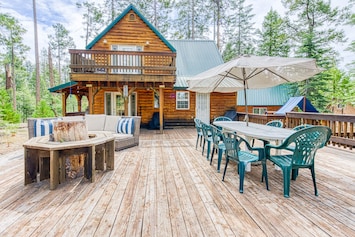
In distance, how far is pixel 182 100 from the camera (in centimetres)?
1123

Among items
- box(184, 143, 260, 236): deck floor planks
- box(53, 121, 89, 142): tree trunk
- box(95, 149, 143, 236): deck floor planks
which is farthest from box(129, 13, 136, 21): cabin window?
box(184, 143, 260, 236): deck floor planks

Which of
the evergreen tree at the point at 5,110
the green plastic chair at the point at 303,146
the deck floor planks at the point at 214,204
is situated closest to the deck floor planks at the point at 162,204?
the deck floor planks at the point at 214,204

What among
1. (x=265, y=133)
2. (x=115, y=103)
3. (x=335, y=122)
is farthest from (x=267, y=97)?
(x=265, y=133)

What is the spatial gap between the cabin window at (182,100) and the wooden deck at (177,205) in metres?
7.56

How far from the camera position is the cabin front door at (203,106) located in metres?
11.3

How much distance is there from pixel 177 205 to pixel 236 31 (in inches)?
820

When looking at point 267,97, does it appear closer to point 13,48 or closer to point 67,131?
point 67,131

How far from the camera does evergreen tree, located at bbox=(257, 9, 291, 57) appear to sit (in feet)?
58.5

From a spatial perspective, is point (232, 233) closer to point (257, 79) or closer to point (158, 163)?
point (158, 163)

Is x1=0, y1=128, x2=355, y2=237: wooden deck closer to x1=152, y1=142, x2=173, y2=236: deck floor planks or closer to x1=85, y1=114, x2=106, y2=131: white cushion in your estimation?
x1=152, y1=142, x2=173, y2=236: deck floor planks

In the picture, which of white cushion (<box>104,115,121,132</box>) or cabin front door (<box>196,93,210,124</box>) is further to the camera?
cabin front door (<box>196,93,210,124</box>)

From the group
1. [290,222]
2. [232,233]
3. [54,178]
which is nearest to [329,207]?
[290,222]

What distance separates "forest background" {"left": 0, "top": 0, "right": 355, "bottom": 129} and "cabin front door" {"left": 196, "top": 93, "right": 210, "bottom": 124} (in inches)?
344

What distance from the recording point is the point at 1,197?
103 inches
